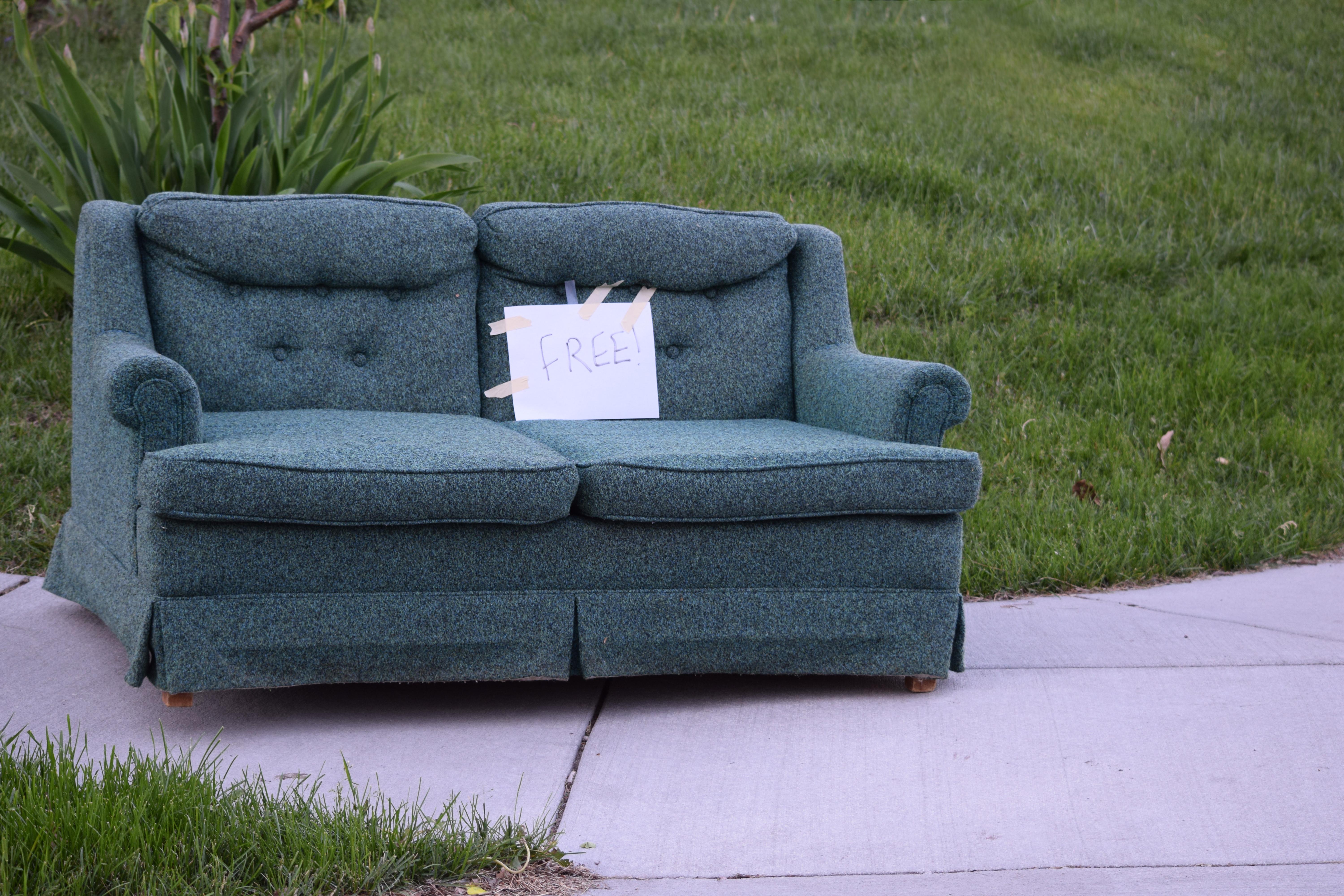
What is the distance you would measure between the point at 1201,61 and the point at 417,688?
7678 mm

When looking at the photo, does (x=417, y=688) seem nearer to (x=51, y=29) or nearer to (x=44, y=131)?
(x=44, y=131)

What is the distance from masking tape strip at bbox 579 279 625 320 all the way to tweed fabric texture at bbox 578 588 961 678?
111 cm

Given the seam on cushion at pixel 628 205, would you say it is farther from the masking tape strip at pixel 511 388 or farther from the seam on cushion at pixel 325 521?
the seam on cushion at pixel 325 521

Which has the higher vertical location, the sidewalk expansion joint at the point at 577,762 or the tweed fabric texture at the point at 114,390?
the tweed fabric texture at the point at 114,390

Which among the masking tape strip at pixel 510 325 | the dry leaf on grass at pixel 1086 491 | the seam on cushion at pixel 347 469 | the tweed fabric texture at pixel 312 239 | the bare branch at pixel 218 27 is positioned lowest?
the dry leaf on grass at pixel 1086 491

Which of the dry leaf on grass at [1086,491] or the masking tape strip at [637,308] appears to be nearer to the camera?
the masking tape strip at [637,308]

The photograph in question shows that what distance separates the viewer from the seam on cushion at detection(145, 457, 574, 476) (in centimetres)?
229

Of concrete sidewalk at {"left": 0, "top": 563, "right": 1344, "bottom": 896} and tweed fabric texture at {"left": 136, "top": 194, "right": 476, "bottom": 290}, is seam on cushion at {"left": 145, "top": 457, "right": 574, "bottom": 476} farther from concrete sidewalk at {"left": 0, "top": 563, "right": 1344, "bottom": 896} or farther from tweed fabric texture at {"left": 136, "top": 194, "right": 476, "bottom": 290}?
tweed fabric texture at {"left": 136, "top": 194, "right": 476, "bottom": 290}

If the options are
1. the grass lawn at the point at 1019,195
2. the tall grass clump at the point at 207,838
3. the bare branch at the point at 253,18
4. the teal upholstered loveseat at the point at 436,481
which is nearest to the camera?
the tall grass clump at the point at 207,838

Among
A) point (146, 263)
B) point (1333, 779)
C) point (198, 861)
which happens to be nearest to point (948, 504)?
point (1333, 779)

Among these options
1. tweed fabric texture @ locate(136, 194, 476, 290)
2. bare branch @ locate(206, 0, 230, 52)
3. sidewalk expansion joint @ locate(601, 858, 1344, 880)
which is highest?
bare branch @ locate(206, 0, 230, 52)

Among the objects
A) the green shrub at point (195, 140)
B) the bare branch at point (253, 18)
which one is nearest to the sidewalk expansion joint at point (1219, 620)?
the green shrub at point (195, 140)

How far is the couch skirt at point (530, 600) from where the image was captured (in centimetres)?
239

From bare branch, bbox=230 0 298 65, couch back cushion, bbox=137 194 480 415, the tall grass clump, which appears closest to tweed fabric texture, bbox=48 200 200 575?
couch back cushion, bbox=137 194 480 415
